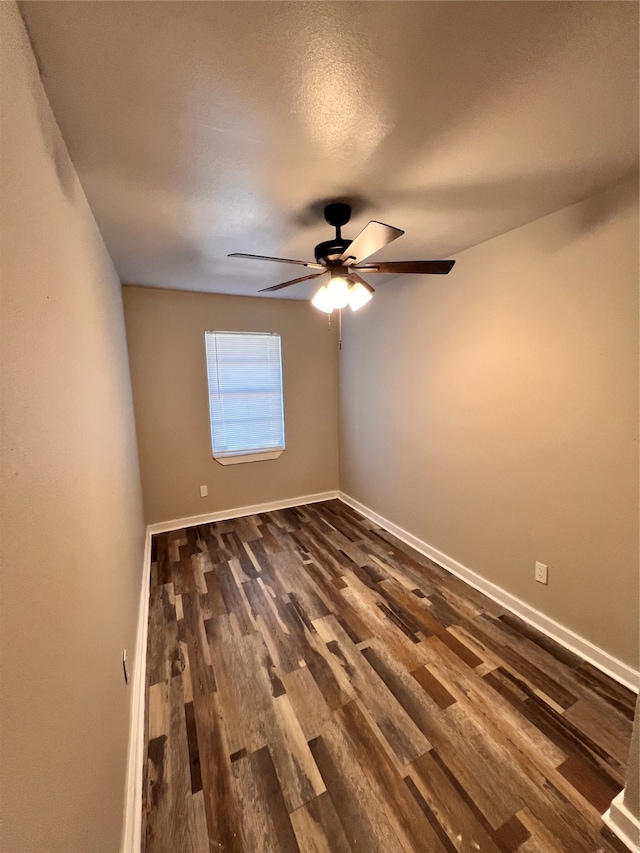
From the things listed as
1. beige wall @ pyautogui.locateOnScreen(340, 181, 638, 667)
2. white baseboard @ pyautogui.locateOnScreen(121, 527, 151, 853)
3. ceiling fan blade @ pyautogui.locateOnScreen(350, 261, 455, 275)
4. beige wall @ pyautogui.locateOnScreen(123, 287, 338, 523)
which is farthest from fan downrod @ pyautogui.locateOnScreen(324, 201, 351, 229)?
white baseboard @ pyautogui.locateOnScreen(121, 527, 151, 853)

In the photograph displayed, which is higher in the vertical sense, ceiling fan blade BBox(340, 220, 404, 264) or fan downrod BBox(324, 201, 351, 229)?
fan downrod BBox(324, 201, 351, 229)

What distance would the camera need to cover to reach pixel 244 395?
12.0ft

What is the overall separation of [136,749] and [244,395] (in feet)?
9.31

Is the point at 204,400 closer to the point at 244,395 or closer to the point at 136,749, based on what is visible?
the point at 244,395

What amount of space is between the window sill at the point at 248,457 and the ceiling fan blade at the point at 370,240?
256cm

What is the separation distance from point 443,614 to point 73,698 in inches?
80.8

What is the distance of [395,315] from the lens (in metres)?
3.01

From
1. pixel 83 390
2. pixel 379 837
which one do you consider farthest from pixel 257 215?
pixel 379 837

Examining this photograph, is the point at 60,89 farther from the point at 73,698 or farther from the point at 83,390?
the point at 73,698

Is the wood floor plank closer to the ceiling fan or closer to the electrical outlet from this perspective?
the electrical outlet

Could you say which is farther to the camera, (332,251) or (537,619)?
(537,619)

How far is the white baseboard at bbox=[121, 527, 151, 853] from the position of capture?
3.67ft

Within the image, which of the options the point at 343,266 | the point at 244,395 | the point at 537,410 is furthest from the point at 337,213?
the point at 244,395

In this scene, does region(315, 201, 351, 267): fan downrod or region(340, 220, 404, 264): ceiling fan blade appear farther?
region(315, 201, 351, 267): fan downrod
